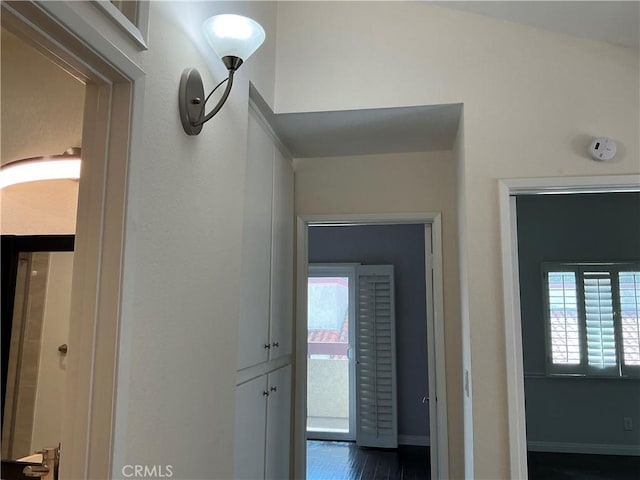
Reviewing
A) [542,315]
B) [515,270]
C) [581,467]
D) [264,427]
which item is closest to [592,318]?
[542,315]

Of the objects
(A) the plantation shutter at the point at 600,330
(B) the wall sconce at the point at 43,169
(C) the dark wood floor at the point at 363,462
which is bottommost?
(C) the dark wood floor at the point at 363,462


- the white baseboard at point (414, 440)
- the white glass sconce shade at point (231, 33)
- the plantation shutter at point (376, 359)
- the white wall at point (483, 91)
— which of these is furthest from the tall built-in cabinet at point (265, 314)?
the white baseboard at point (414, 440)

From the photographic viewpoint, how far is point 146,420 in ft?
3.97

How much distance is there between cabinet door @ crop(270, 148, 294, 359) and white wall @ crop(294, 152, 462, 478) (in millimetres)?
176

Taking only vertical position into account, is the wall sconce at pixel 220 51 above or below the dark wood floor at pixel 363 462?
above

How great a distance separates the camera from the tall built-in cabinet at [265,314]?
6.74ft

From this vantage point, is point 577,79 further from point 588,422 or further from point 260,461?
point 588,422

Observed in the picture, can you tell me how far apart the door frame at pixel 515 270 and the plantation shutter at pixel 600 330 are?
289cm

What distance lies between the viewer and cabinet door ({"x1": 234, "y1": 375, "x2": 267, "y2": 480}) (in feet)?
6.46

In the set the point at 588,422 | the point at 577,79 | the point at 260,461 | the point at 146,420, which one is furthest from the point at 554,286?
the point at 146,420

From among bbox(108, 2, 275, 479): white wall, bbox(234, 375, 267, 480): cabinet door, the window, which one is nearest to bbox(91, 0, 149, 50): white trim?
bbox(108, 2, 275, 479): white wall

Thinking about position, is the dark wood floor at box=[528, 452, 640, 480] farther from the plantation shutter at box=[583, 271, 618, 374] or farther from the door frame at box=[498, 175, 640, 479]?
the door frame at box=[498, 175, 640, 479]

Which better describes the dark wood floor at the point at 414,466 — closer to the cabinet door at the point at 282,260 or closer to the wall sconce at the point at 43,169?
the cabinet door at the point at 282,260

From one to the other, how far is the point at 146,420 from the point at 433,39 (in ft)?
6.67
